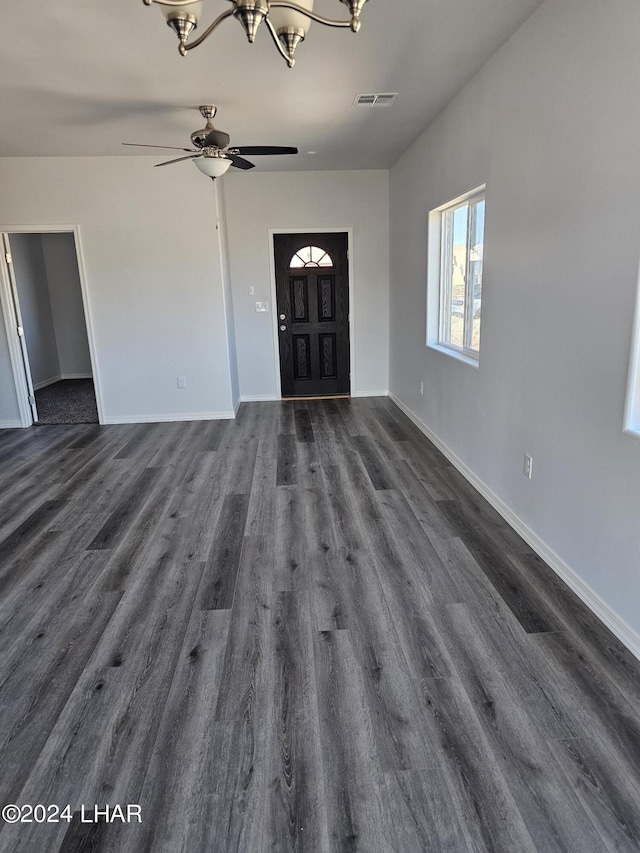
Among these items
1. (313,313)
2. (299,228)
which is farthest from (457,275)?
(299,228)

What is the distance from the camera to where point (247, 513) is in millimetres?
3428

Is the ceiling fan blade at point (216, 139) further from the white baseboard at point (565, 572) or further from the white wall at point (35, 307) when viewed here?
the white wall at point (35, 307)

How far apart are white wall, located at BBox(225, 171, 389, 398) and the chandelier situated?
4.60 m

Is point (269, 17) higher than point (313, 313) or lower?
higher

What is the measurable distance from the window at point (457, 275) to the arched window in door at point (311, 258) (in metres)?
2.08

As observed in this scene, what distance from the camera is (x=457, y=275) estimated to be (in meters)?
4.49

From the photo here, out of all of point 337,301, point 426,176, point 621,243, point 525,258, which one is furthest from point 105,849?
point 337,301

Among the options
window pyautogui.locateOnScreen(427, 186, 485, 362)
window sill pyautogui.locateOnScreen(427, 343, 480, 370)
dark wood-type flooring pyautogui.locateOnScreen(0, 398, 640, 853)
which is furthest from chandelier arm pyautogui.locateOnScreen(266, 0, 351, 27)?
window sill pyautogui.locateOnScreen(427, 343, 480, 370)

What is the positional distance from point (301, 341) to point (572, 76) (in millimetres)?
4642

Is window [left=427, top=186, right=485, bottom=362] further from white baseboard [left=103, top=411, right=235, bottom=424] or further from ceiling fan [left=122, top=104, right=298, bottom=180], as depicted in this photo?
white baseboard [left=103, top=411, right=235, bottom=424]

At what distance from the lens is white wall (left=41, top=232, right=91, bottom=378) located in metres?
8.22

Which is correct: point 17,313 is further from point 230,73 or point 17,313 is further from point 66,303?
point 230,73

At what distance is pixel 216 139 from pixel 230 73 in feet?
1.70

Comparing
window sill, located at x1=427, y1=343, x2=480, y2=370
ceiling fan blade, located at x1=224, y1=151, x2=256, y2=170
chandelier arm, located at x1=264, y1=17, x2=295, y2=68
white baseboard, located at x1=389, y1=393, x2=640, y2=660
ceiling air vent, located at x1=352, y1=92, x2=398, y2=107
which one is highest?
ceiling air vent, located at x1=352, y1=92, x2=398, y2=107
